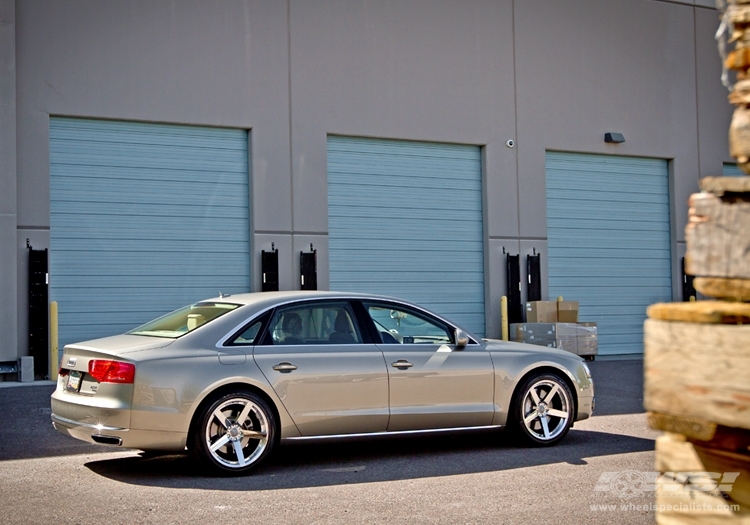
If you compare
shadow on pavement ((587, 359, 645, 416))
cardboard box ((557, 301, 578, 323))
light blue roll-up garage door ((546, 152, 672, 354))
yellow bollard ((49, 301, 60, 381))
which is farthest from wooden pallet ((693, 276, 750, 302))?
light blue roll-up garage door ((546, 152, 672, 354))

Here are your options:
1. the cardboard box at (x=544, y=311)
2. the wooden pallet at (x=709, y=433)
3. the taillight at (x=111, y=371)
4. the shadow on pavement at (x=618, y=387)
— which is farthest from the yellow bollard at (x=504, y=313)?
the wooden pallet at (x=709, y=433)

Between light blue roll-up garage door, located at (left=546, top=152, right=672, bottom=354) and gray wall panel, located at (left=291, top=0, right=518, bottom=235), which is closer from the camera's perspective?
gray wall panel, located at (left=291, top=0, right=518, bottom=235)

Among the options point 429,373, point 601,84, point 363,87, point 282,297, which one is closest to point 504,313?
point 363,87

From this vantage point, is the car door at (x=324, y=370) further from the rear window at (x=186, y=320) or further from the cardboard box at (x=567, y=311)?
the cardboard box at (x=567, y=311)

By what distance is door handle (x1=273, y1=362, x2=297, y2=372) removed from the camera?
780 centimetres

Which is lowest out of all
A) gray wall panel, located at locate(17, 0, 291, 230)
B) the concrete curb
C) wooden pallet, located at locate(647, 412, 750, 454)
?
the concrete curb

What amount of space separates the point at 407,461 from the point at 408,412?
1.49 ft

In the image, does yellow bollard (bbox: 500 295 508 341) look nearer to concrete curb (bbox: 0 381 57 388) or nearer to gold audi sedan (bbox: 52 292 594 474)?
concrete curb (bbox: 0 381 57 388)

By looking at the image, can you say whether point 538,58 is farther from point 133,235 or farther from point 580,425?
point 580,425

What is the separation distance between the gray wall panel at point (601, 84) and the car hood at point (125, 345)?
14.4 meters

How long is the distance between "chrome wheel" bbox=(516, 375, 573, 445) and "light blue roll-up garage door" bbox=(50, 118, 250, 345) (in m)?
10.2

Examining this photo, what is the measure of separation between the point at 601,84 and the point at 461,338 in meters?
15.5

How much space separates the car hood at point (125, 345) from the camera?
745 centimetres

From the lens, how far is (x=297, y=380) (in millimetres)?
7828
